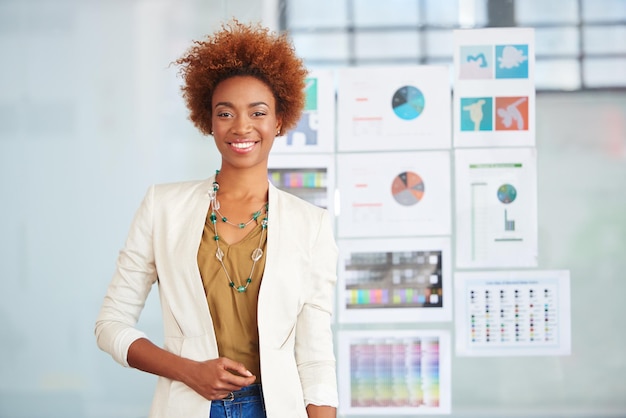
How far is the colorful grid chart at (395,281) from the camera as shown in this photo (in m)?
3.37

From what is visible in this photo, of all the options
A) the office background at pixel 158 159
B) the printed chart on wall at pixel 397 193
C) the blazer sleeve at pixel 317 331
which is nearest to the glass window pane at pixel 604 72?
the office background at pixel 158 159

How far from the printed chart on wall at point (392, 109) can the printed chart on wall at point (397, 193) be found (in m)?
0.06

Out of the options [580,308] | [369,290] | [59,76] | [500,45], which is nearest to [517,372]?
[580,308]

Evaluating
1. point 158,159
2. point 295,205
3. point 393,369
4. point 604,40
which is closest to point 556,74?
point 604,40

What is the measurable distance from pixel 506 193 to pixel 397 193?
462 mm

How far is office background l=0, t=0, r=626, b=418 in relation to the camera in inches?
133

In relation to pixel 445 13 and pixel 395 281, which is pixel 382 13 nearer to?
pixel 445 13

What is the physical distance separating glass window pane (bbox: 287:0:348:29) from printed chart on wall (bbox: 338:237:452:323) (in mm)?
945

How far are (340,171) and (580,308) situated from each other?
3.86 ft

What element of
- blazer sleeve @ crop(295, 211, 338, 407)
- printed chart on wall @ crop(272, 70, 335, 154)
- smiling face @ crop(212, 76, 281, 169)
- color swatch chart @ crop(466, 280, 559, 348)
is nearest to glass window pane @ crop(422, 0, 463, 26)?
printed chart on wall @ crop(272, 70, 335, 154)

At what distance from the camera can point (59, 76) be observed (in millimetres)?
3414

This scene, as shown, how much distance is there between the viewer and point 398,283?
11.1ft

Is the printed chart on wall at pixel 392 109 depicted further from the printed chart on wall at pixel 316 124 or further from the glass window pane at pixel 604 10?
the glass window pane at pixel 604 10

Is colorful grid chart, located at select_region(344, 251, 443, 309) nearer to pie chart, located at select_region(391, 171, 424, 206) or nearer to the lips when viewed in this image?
pie chart, located at select_region(391, 171, 424, 206)
